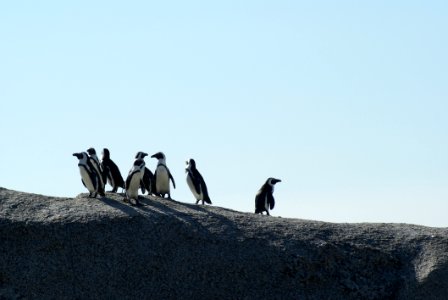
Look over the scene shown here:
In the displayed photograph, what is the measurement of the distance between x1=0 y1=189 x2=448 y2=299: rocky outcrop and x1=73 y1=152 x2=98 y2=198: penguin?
0.74 meters

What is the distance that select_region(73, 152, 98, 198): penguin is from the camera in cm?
2771

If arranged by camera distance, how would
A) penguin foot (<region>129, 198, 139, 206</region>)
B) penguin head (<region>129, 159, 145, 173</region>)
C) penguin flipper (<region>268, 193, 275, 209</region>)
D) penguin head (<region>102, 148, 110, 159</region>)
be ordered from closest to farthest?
penguin foot (<region>129, 198, 139, 206</region>)
penguin head (<region>129, 159, 145, 173</region>)
penguin head (<region>102, 148, 110, 159</region>)
penguin flipper (<region>268, 193, 275, 209</region>)

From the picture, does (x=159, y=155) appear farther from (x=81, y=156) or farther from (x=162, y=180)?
(x=81, y=156)

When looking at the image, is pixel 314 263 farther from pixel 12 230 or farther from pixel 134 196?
pixel 12 230

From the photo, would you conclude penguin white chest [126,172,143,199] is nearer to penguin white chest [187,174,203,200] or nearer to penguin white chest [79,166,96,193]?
penguin white chest [79,166,96,193]

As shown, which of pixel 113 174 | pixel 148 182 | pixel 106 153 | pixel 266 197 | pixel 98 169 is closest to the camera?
pixel 98 169

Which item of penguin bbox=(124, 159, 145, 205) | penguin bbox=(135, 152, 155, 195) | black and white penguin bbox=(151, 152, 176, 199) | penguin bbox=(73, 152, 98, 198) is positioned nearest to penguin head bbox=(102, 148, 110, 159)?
penguin bbox=(135, 152, 155, 195)

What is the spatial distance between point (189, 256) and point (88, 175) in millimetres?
3741

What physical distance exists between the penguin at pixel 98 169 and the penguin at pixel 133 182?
661mm

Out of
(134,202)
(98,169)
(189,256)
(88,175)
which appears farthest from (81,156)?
(189,256)

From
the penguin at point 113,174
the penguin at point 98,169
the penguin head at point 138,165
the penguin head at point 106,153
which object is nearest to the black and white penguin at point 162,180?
the penguin at point 113,174

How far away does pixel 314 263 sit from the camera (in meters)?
26.1

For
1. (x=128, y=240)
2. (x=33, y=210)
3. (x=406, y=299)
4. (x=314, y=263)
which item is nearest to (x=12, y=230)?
(x=33, y=210)

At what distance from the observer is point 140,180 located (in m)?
28.5
